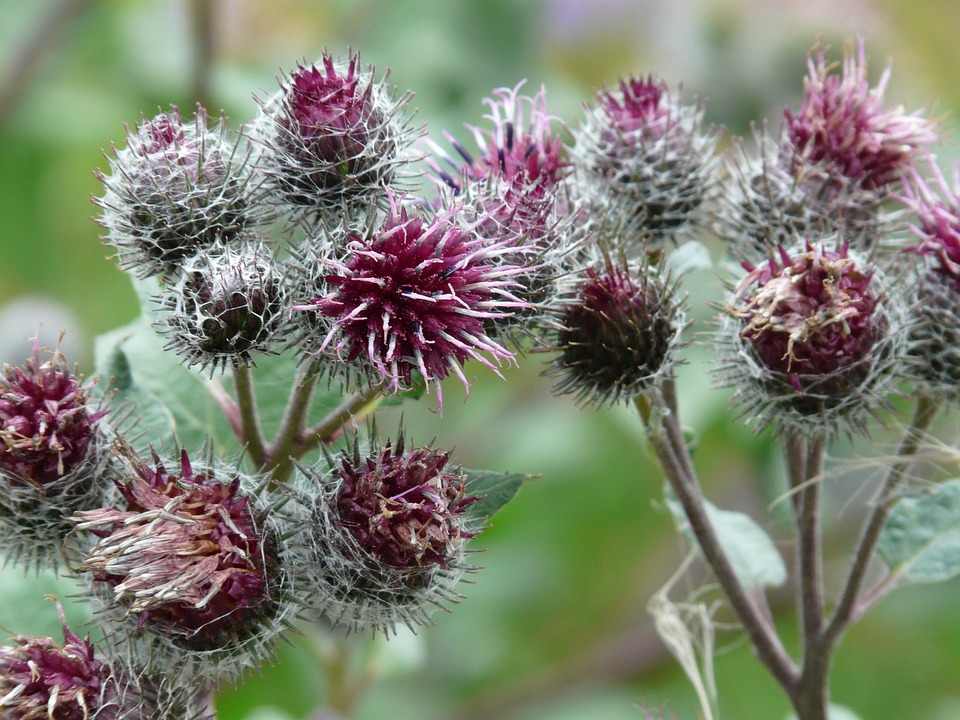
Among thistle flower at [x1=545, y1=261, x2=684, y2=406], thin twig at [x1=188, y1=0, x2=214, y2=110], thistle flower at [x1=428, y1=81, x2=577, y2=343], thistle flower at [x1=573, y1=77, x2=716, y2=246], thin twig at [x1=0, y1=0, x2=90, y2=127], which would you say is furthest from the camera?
thin twig at [x1=0, y1=0, x2=90, y2=127]

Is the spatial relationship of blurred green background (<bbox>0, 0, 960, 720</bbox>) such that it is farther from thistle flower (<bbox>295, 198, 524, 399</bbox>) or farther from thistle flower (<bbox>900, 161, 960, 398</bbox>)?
thistle flower (<bbox>295, 198, 524, 399</bbox>)

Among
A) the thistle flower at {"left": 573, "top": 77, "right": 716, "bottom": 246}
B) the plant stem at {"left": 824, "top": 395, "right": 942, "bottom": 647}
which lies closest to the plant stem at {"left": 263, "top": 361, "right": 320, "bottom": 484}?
the thistle flower at {"left": 573, "top": 77, "right": 716, "bottom": 246}

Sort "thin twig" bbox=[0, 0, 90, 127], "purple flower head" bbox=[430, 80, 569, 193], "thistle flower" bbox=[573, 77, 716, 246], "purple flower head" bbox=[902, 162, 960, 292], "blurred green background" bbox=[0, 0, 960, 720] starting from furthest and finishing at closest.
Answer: "thin twig" bbox=[0, 0, 90, 127] → "blurred green background" bbox=[0, 0, 960, 720] → "thistle flower" bbox=[573, 77, 716, 246] → "purple flower head" bbox=[902, 162, 960, 292] → "purple flower head" bbox=[430, 80, 569, 193]

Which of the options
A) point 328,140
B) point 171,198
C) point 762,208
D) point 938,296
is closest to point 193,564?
point 171,198

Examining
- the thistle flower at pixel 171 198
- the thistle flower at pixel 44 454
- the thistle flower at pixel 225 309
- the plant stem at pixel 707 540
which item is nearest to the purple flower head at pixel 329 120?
the thistle flower at pixel 171 198

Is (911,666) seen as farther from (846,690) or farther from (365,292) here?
(365,292)
